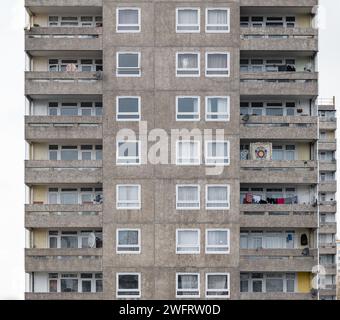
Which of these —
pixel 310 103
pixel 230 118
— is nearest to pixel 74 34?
pixel 230 118

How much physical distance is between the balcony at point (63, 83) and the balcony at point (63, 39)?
3.94 feet

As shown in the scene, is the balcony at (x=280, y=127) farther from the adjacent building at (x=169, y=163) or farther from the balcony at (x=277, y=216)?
the balcony at (x=277, y=216)

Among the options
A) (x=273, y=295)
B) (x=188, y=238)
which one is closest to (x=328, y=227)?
(x=273, y=295)

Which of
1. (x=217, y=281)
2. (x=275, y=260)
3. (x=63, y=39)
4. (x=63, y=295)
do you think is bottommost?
(x=63, y=295)

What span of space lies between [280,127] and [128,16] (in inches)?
349

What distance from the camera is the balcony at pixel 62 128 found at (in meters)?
32.4

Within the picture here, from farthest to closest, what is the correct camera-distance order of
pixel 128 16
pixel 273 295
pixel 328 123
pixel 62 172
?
1. pixel 328 123
2. pixel 128 16
3. pixel 62 172
4. pixel 273 295

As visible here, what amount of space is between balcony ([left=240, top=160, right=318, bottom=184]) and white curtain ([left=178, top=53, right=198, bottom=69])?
5066mm

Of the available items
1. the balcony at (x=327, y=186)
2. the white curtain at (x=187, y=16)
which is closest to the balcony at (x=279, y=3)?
the white curtain at (x=187, y=16)

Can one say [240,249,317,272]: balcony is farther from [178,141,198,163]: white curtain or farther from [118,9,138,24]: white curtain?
[118,9,138,24]: white curtain

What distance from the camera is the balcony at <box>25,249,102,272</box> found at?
31734 millimetres

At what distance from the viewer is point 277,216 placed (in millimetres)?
32281

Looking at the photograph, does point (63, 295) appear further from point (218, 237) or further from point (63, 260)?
point (218, 237)
